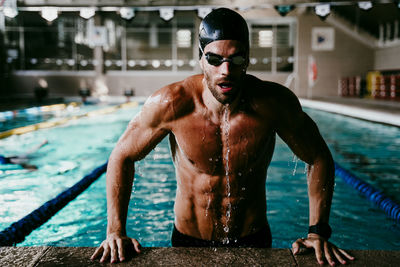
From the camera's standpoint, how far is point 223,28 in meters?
1.65

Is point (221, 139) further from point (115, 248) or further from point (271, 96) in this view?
point (115, 248)

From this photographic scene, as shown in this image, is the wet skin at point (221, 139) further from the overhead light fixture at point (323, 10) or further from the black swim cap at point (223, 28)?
the overhead light fixture at point (323, 10)

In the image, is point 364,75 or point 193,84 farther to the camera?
point 364,75

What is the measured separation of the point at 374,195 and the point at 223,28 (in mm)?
3504

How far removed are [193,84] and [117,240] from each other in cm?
79

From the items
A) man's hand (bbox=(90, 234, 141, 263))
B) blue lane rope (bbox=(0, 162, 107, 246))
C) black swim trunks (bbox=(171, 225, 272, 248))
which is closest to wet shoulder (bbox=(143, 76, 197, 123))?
man's hand (bbox=(90, 234, 141, 263))

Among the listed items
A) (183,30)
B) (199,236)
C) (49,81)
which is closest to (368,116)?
(199,236)

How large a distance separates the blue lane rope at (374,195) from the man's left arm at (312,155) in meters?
2.28

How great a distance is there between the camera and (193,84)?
1.90 meters

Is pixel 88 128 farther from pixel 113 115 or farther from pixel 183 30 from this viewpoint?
pixel 183 30

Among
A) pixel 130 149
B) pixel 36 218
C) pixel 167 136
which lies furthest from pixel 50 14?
pixel 130 149

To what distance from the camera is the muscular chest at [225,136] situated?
1.84m

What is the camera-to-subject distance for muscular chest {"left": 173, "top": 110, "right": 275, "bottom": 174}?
72.3 inches

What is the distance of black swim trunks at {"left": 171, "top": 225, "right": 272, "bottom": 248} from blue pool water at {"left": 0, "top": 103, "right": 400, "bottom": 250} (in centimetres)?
85
